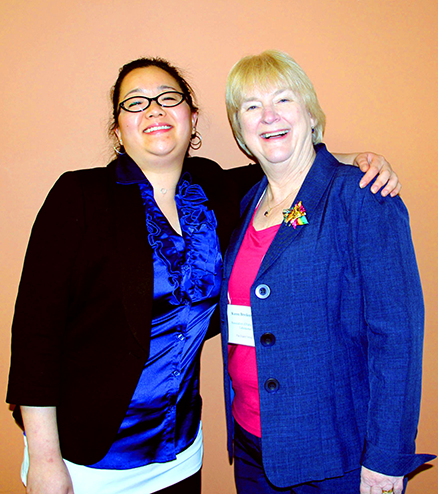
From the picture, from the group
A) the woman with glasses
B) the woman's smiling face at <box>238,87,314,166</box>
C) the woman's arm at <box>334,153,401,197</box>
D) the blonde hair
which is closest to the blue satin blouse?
the woman with glasses

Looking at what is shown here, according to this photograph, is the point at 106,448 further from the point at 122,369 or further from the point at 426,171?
the point at 426,171

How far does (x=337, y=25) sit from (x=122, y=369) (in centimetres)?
184

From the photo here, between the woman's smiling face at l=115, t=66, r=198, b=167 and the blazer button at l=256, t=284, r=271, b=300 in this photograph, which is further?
the woman's smiling face at l=115, t=66, r=198, b=167

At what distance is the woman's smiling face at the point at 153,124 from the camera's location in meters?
1.48

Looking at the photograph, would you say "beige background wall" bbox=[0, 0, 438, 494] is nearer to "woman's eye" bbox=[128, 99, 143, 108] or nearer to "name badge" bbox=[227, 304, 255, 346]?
"woman's eye" bbox=[128, 99, 143, 108]

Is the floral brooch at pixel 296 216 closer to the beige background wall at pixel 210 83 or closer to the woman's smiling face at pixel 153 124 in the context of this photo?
the woman's smiling face at pixel 153 124

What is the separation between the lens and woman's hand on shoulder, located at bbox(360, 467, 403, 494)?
3.98 feet

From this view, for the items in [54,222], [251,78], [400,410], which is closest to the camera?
[400,410]

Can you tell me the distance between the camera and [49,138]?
1.88 metres

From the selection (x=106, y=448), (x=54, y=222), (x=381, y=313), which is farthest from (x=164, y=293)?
(x=381, y=313)

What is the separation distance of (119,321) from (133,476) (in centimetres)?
56

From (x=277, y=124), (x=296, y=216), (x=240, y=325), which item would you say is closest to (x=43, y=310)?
(x=240, y=325)

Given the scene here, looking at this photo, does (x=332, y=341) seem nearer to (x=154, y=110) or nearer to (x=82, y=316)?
(x=82, y=316)

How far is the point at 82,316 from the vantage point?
4.50ft
